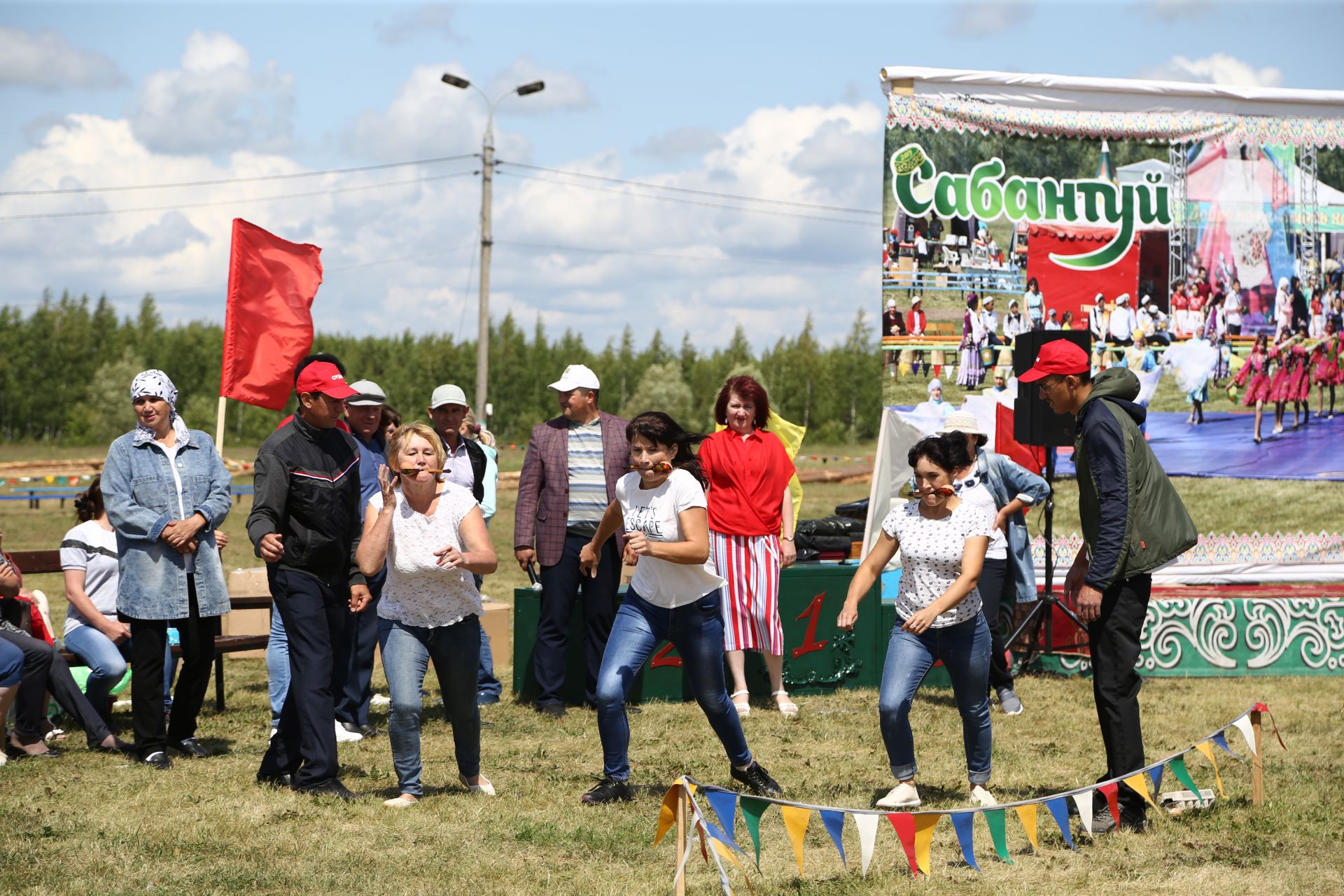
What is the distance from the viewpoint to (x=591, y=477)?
767 centimetres

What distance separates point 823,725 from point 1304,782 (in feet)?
7.85

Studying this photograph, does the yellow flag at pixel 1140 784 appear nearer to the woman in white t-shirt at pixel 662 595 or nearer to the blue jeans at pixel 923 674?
the blue jeans at pixel 923 674

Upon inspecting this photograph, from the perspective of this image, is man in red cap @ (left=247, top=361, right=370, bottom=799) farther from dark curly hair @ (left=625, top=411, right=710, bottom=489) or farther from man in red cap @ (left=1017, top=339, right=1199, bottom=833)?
man in red cap @ (left=1017, top=339, right=1199, bottom=833)

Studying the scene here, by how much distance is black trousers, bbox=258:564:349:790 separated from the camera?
5.50 meters

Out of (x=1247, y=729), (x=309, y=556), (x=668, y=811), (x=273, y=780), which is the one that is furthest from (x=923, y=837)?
(x=273, y=780)

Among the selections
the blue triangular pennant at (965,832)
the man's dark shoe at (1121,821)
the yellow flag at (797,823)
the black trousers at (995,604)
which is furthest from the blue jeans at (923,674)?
the black trousers at (995,604)

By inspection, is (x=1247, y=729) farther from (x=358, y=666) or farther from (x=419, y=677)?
(x=358, y=666)

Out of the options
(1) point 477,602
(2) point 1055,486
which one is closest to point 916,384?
(2) point 1055,486

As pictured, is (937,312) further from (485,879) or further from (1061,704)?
(485,879)

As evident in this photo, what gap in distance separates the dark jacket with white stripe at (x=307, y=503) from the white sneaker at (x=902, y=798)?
7.66 feet

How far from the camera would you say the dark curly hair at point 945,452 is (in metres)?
5.24

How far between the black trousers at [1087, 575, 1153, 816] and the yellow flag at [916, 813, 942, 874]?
1.28 meters

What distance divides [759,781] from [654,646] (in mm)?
734

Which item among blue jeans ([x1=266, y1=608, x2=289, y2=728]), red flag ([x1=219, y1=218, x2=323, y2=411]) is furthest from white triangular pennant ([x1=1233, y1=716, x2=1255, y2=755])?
red flag ([x1=219, y1=218, x2=323, y2=411])
